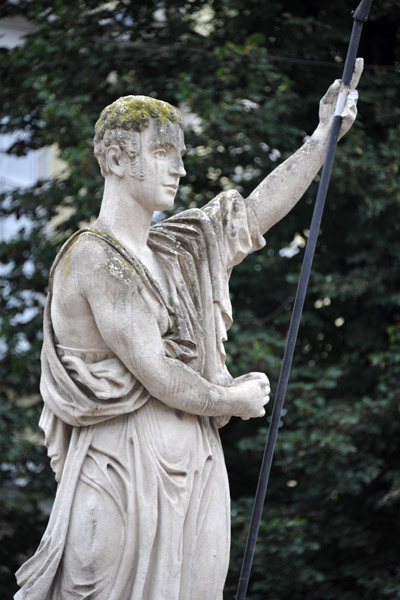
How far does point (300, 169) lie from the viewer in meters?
5.16

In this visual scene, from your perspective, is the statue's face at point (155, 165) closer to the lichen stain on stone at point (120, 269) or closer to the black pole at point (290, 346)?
the lichen stain on stone at point (120, 269)

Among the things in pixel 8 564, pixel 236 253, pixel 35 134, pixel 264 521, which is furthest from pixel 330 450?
pixel 236 253

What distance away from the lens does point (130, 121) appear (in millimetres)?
4711

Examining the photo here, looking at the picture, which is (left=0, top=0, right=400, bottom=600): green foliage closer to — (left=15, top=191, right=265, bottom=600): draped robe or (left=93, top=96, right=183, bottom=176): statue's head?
(left=15, top=191, right=265, bottom=600): draped robe

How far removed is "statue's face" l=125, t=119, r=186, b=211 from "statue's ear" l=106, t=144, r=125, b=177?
0.03 meters

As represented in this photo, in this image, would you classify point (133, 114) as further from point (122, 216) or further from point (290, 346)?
point (290, 346)

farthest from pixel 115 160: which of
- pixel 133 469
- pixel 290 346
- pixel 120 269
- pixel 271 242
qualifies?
pixel 271 242

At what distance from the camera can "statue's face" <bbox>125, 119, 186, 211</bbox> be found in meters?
4.74

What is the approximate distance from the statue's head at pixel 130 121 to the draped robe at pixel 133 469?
14.3 inches

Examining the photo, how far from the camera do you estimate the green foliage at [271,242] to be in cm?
1035

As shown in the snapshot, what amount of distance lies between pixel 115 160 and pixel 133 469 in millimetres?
1168

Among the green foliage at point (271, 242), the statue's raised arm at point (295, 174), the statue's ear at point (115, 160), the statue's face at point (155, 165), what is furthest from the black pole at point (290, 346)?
the green foliage at point (271, 242)

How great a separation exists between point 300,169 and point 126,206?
801 mm

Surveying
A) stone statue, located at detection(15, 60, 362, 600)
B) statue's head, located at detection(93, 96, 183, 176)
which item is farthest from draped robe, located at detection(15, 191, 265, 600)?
statue's head, located at detection(93, 96, 183, 176)
